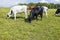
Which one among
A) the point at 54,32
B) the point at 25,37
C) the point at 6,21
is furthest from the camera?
the point at 6,21

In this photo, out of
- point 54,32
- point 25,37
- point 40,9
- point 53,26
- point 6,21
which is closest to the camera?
point 25,37

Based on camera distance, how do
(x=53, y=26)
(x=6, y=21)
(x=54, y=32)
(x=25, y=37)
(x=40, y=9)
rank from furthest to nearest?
(x=40, y=9)
(x=6, y=21)
(x=53, y=26)
(x=54, y=32)
(x=25, y=37)

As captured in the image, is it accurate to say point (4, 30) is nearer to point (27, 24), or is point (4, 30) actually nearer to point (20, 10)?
point (27, 24)

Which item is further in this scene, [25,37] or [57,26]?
[57,26]

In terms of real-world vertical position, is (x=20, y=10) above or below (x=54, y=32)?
above

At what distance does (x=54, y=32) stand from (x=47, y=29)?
99cm

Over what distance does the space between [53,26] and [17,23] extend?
317 centimetres

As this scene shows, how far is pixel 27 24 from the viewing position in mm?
18000

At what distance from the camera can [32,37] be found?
1444cm

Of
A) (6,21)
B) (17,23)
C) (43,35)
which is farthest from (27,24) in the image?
(43,35)

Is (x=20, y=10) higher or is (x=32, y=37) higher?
(x=20, y=10)

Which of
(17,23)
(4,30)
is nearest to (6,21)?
(17,23)

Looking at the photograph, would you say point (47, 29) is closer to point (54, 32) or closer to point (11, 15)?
point (54, 32)

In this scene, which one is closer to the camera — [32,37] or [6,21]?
[32,37]
